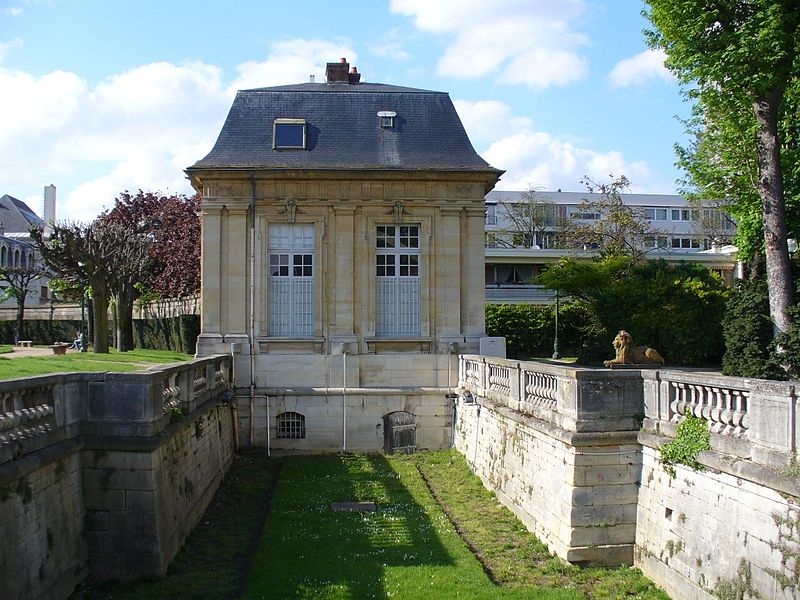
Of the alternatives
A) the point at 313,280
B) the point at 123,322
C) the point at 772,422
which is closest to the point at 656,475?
the point at 772,422

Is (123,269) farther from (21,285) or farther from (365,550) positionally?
(365,550)

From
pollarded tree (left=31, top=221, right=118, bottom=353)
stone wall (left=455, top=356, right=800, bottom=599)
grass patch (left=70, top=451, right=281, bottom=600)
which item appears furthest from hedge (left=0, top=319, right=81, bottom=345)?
stone wall (left=455, top=356, right=800, bottom=599)

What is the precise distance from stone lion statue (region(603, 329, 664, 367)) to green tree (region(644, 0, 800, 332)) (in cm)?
476

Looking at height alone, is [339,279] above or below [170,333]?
above

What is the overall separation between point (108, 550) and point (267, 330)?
9.71m

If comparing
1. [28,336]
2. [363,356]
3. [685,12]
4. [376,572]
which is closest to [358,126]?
[363,356]

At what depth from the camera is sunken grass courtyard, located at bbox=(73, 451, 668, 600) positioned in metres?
8.92

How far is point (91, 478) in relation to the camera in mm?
9375

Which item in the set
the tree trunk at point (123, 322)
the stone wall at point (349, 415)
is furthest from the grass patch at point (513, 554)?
the tree trunk at point (123, 322)

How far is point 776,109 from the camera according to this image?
20531 mm

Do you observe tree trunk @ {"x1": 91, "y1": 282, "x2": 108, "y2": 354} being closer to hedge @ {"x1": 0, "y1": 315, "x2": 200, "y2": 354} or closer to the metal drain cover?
hedge @ {"x1": 0, "y1": 315, "x2": 200, "y2": 354}

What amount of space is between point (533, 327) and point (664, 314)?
588 centimetres

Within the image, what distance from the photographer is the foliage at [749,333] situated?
79.4 feet

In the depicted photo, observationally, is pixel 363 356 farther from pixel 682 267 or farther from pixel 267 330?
pixel 682 267
